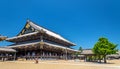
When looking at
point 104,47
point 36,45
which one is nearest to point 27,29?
point 36,45

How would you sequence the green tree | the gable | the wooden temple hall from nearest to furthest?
the green tree, the wooden temple hall, the gable

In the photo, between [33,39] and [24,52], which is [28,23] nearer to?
[33,39]

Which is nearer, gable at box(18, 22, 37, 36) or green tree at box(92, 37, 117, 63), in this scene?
green tree at box(92, 37, 117, 63)

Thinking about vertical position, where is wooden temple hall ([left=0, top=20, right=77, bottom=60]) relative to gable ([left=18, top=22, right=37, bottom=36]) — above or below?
below

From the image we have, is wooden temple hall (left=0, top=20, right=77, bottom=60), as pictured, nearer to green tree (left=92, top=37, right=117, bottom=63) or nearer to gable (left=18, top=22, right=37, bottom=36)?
gable (left=18, top=22, right=37, bottom=36)

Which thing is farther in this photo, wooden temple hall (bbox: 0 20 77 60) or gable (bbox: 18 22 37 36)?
gable (bbox: 18 22 37 36)

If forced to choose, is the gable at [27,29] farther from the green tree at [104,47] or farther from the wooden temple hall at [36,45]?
the green tree at [104,47]

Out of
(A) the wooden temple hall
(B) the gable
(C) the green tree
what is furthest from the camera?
(B) the gable

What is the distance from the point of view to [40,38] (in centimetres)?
4128

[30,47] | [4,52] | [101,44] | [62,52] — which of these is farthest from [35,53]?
[101,44]

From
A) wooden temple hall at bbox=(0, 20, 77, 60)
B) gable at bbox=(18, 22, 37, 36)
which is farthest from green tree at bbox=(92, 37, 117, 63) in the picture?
gable at bbox=(18, 22, 37, 36)

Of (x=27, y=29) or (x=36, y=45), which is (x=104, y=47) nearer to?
(x=36, y=45)

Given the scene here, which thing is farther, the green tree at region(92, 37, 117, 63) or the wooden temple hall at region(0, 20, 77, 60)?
the wooden temple hall at region(0, 20, 77, 60)

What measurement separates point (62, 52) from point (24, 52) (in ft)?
42.2
